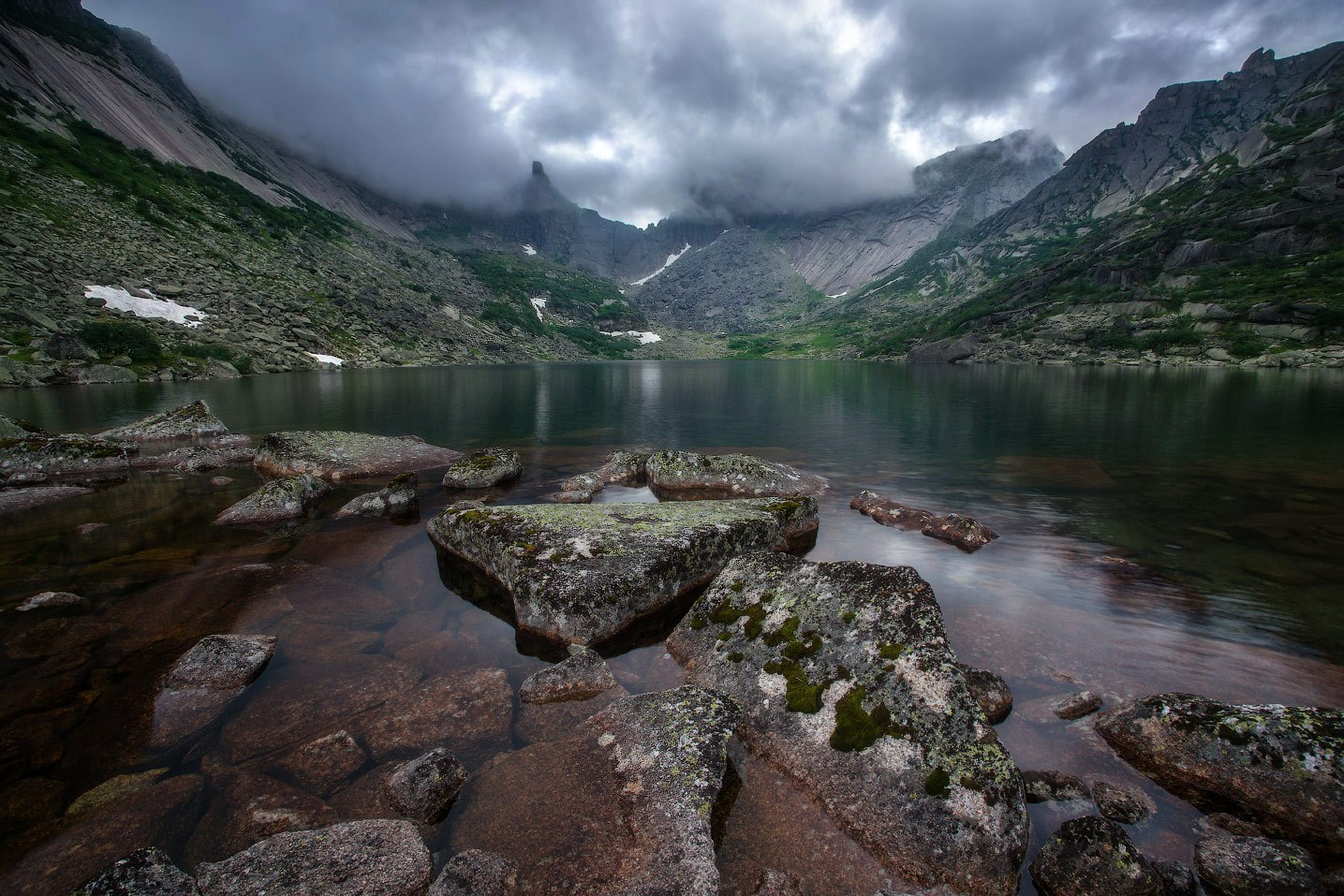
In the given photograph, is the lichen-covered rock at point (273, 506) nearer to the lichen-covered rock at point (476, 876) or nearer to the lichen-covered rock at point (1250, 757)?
the lichen-covered rock at point (476, 876)

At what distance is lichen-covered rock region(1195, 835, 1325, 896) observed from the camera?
4508mm

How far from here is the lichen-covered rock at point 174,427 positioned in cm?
2684

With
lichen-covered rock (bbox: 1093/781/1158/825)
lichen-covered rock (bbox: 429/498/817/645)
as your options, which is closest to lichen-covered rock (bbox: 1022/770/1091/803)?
lichen-covered rock (bbox: 1093/781/1158/825)

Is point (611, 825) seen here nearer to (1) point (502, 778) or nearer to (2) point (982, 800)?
(1) point (502, 778)

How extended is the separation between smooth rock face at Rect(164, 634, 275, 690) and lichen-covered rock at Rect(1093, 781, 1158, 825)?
11.1 metres

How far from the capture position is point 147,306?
80.4 meters

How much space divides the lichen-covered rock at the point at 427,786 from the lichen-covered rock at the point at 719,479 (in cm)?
1306

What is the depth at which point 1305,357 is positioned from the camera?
292 ft

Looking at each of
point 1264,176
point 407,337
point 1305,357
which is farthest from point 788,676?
point 1264,176

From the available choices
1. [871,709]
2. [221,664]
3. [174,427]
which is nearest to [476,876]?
[871,709]

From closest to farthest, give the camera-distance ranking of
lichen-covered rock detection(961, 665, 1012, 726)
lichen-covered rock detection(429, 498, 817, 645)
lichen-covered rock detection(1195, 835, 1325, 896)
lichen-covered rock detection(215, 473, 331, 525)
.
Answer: lichen-covered rock detection(1195, 835, 1325, 896) < lichen-covered rock detection(961, 665, 1012, 726) < lichen-covered rock detection(429, 498, 817, 645) < lichen-covered rock detection(215, 473, 331, 525)

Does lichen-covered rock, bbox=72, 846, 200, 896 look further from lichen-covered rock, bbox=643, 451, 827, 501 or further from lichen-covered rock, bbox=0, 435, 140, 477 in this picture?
lichen-covered rock, bbox=0, 435, 140, 477

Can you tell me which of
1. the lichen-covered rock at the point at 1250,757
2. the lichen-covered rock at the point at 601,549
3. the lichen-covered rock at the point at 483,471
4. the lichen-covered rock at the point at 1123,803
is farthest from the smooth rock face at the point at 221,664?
the lichen-covered rock at the point at 1250,757

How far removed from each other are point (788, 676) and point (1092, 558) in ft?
35.8
